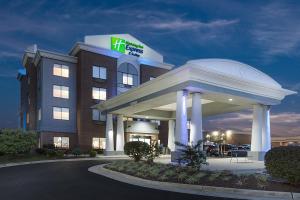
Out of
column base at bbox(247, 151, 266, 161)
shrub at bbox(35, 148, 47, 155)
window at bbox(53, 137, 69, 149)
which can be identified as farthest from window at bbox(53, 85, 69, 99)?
column base at bbox(247, 151, 266, 161)

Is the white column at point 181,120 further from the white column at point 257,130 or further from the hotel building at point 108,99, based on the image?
the white column at point 257,130

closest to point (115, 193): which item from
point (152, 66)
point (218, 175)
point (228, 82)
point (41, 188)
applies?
point (41, 188)

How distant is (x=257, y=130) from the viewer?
99.7 ft

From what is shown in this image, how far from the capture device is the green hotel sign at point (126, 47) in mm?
50641

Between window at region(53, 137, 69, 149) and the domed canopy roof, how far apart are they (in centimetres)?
2884

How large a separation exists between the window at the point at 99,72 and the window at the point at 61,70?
4.28 meters

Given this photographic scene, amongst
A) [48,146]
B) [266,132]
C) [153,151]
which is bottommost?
[48,146]

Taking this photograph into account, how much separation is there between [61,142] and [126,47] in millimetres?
18430

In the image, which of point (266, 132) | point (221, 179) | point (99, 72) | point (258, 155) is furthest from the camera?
point (99, 72)

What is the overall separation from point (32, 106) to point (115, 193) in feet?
150

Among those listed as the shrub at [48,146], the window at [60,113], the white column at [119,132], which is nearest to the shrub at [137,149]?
the white column at [119,132]

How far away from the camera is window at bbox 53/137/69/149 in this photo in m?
45.8

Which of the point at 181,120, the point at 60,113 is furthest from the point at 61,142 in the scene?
the point at 181,120

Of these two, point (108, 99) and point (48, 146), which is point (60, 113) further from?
point (108, 99)
